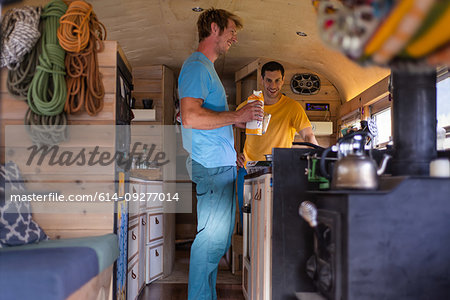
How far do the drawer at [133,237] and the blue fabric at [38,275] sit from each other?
1346mm

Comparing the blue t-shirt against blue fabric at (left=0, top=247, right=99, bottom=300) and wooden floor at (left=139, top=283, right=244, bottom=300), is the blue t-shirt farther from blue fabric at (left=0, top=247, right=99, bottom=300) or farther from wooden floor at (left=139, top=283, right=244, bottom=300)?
wooden floor at (left=139, top=283, right=244, bottom=300)

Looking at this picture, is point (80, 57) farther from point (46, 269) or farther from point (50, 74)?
point (46, 269)

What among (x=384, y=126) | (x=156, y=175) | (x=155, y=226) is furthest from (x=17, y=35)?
(x=384, y=126)

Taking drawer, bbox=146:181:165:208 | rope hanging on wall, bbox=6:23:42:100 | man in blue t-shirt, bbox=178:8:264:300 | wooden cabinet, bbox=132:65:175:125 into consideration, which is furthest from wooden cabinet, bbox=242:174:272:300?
wooden cabinet, bbox=132:65:175:125

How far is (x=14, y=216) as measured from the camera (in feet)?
6.19

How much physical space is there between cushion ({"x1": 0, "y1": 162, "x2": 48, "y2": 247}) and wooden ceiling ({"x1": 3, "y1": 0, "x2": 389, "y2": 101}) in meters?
1.75

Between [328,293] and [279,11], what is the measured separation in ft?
10.4

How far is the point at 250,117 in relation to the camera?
241cm

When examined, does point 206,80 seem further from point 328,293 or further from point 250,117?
point 328,293

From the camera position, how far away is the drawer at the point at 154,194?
13.0 ft

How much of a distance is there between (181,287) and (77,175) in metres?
1.91

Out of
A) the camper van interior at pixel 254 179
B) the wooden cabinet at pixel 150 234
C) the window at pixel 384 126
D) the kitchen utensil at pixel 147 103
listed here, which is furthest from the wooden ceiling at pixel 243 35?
the wooden cabinet at pixel 150 234

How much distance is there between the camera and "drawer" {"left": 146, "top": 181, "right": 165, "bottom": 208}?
Result: 3.96m

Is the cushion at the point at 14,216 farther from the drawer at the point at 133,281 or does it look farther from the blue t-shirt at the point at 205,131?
the drawer at the point at 133,281
